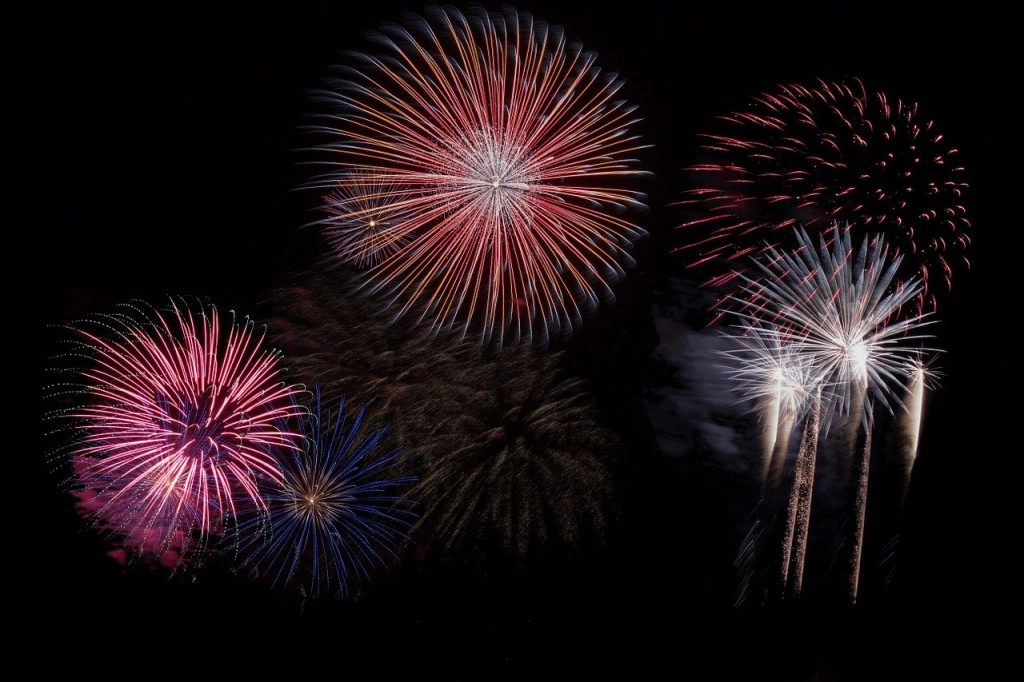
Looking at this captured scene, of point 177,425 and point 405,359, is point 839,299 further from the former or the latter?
point 177,425

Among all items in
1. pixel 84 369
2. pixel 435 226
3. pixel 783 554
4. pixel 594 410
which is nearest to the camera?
pixel 435 226

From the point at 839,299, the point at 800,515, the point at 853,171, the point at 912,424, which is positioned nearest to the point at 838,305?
the point at 839,299

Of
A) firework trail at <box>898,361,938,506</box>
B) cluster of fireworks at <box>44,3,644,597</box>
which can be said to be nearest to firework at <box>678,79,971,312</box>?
cluster of fireworks at <box>44,3,644,597</box>

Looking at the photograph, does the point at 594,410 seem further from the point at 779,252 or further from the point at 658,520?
the point at 779,252

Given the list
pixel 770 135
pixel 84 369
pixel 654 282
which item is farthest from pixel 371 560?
pixel 770 135

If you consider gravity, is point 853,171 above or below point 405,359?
above

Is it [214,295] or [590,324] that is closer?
[214,295]

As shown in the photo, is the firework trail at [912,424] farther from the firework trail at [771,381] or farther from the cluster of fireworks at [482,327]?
the firework trail at [771,381]

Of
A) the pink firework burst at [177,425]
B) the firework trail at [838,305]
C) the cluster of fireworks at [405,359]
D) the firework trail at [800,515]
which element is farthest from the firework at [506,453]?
the firework trail at [800,515]
